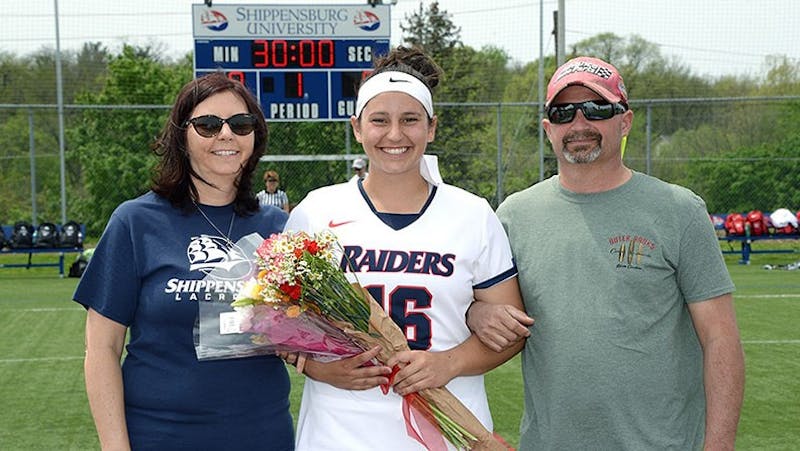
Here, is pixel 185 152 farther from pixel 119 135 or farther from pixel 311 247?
pixel 119 135

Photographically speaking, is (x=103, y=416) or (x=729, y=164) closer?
(x=103, y=416)

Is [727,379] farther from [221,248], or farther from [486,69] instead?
[486,69]

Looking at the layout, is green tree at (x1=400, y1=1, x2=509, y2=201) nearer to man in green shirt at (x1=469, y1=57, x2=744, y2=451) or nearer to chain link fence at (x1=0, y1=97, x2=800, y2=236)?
chain link fence at (x1=0, y1=97, x2=800, y2=236)

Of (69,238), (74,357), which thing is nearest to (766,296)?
(74,357)

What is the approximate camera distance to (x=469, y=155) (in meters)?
24.8

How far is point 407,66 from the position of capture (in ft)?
9.80

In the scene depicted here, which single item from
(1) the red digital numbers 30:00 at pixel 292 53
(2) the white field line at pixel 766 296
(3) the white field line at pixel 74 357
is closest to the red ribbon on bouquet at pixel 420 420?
(3) the white field line at pixel 74 357

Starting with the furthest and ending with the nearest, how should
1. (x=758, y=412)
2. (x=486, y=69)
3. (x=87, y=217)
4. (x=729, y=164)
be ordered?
(x=486, y=69) < (x=87, y=217) < (x=729, y=164) < (x=758, y=412)

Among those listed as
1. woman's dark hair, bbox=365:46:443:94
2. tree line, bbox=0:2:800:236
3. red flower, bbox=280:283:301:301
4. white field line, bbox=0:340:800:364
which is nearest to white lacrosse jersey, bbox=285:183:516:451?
red flower, bbox=280:283:301:301

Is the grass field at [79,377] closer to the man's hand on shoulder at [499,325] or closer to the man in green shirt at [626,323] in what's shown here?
the man in green shirt at [626,323]

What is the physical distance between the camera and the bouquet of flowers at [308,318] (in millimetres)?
2607

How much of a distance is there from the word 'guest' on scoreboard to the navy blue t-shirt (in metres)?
11.9

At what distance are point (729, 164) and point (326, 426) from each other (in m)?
20.7

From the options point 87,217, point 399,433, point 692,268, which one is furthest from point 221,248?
point 87,217
